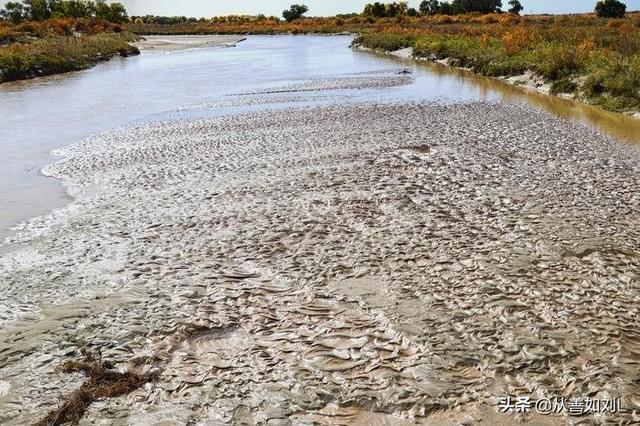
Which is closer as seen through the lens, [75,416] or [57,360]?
[75,416]

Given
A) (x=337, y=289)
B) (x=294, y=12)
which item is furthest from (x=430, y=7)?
(x=337, y=289)

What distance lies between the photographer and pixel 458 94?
19391 mm

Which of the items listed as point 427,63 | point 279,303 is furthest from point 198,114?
point 427,63

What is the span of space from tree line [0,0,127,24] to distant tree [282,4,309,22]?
33094mm

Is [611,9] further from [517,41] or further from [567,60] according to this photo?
[567,60]

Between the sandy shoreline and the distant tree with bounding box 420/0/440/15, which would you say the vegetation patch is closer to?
the sandy shoreline

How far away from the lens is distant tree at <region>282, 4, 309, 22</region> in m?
117

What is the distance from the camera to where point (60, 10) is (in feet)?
287

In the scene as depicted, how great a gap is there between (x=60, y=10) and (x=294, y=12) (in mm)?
47817

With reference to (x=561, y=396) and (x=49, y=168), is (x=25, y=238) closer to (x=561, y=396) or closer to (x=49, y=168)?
(x=49, y=168)

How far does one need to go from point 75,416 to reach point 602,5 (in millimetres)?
72811

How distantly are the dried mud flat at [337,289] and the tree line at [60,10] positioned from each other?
83.2 metres

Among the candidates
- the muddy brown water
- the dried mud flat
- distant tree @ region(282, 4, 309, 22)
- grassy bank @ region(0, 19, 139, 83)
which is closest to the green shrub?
the muddy brown water

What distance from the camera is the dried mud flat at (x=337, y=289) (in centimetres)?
408
